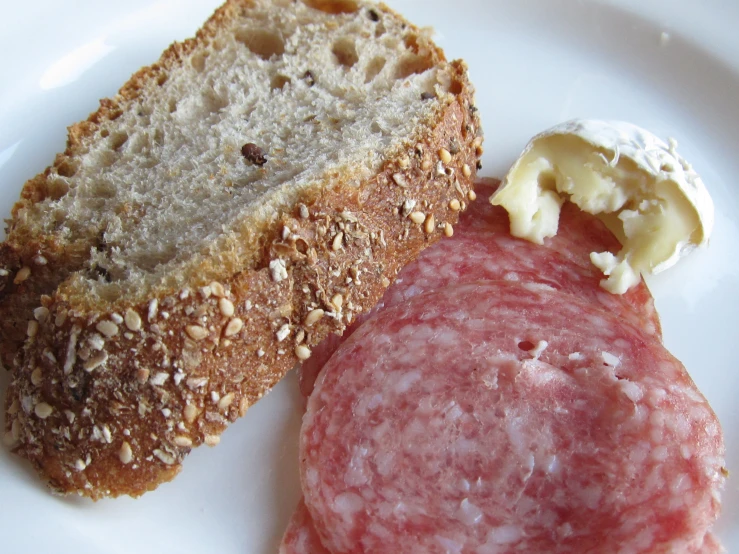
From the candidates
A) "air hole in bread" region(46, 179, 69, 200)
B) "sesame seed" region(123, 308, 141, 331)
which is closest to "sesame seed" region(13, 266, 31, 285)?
"air hole in bread" region(46, 179, 69, 200)

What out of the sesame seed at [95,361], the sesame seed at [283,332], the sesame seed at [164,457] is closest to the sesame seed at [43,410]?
the sesame seed at [95,361]

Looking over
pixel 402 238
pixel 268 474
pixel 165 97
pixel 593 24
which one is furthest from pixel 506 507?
pixel 593 24

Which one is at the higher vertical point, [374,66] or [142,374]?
[374,66]

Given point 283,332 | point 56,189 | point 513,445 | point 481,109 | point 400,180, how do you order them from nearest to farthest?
1. point 513,445
2. point 283,332
3. point 400,180
4. point 56,189
5. point 481,109

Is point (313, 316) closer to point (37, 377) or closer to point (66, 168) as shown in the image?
point (37, 377)

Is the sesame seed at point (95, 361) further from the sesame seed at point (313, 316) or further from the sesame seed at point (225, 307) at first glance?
the sesame seed at point (313, 316)

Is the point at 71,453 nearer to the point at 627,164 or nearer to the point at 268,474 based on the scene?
the point at 268,474

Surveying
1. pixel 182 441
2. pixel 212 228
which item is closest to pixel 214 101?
pixel 212 228
